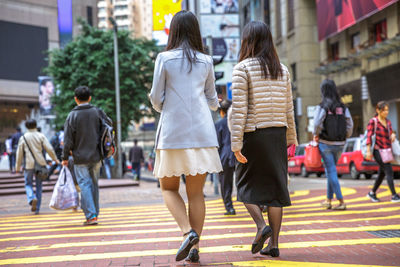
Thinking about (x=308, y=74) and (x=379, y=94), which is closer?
Result: (x=379, y=94)

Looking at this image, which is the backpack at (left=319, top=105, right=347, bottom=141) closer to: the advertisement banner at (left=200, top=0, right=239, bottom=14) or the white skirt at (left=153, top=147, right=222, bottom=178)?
the white skirt at (left=153, top=147, right=222, bottom=178)

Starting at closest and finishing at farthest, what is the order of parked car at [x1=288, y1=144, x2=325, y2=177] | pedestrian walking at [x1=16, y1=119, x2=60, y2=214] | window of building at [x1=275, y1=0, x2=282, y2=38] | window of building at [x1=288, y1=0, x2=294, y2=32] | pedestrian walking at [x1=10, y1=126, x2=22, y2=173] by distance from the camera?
pedestrian walking at [x1=16, y1=119, x2=60, y2=214]
pedestrian walking at [x1=10, y1=126, x2=22, y2=173]
parked car at [x1=288, y1=144, x2=325, y2=177]
window of building at [x1=288, y1=0, x2=294, y2=32]
window of building at [x1=275, y1=0, x2=282, y2=38]

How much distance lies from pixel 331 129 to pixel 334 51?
27.9 metres

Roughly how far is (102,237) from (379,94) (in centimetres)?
2391

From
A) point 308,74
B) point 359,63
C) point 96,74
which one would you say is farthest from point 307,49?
point 96,74

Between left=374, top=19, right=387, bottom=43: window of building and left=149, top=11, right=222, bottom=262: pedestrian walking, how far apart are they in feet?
81.0

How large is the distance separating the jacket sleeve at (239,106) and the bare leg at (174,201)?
23.4 inches

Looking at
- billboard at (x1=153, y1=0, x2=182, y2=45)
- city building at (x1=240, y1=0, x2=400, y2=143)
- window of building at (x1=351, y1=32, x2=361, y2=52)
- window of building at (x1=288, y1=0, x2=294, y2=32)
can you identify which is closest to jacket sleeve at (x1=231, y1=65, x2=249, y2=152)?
billboard at (x1=153, y1=0, x2=182, y2=45)

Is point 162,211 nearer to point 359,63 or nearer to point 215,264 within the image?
point 215,264

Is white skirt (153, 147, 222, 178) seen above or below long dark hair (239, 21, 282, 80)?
below

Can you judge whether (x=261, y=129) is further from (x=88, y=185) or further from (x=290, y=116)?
(x=88, y=185)

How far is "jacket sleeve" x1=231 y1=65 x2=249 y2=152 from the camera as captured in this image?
494 centimetres

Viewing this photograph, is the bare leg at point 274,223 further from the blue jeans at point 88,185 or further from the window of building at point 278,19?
the window of building at point 278,19

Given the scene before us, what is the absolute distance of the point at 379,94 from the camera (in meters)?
28.4
